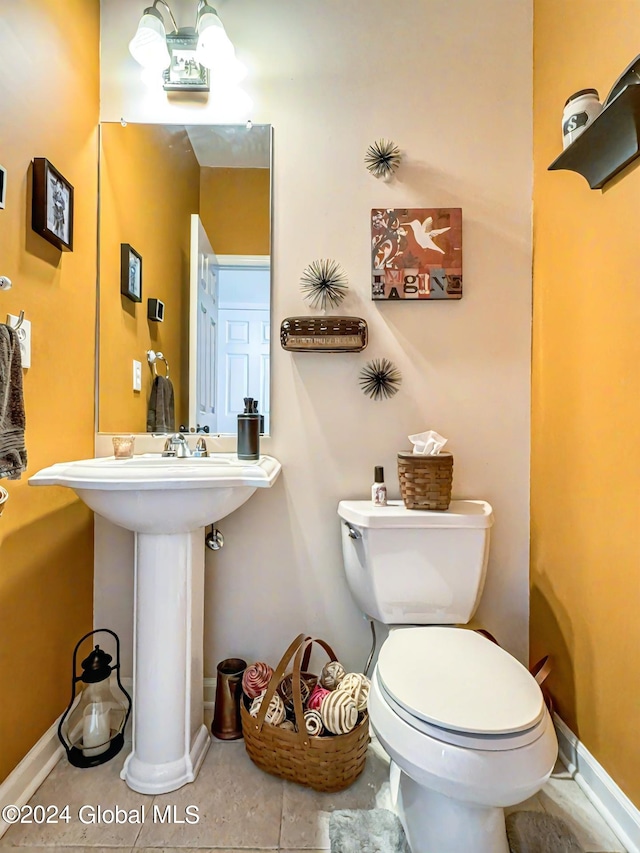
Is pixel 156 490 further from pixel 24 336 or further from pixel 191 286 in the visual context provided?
pixel 191 286

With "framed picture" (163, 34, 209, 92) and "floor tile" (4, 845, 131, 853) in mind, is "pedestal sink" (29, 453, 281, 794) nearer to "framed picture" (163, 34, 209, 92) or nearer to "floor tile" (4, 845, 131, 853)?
"floor tile" (4, 845, 131, 853)

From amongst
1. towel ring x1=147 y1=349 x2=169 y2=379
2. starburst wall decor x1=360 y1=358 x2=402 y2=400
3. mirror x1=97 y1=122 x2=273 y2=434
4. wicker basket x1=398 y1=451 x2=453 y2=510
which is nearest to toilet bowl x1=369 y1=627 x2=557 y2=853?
wicker basket x1=398 y1=451 x2=453 y2=510

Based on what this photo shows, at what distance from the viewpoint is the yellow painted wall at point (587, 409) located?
3.63 feet

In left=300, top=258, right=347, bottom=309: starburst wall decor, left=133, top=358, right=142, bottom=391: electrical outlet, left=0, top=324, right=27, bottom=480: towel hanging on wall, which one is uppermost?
left=300, top=258, right=347, bottom=309: starburst wall decor

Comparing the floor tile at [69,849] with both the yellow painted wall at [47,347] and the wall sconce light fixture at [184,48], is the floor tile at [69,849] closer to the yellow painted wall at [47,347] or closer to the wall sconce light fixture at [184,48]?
the yellow painted wall at [47,347]

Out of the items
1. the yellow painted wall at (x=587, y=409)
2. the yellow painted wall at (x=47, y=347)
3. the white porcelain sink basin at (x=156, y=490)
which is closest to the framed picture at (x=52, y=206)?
the yellow painted wall at (x=47, y=347)

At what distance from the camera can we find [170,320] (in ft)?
5.37

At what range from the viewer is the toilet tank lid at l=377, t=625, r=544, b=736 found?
0.88 metres

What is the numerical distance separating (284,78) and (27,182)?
3.02 ft

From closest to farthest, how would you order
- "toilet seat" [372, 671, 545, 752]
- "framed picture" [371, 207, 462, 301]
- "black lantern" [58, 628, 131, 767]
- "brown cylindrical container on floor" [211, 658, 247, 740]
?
"toilet seat" [372, 671, 545, 752], "black lantern" [58, 628, 131, 767], "brown cylindrical container on floor" [211, 658, 247, 740], "framed picture" [371, 207, 462, 301]

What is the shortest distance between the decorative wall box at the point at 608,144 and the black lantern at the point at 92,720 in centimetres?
174

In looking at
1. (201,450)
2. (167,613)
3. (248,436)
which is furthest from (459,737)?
(201,450)

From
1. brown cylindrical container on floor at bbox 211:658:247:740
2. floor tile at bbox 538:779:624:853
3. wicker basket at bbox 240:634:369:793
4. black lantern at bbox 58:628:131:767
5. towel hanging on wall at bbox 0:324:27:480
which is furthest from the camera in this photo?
brown cylindrical container on floor at bbox 211:658:247:740

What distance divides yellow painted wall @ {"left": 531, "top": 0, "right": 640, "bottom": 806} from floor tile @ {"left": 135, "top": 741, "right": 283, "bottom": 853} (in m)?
0.85
